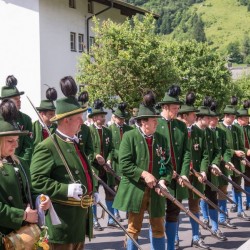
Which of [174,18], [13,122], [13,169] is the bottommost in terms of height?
[13,169]

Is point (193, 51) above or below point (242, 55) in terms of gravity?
below

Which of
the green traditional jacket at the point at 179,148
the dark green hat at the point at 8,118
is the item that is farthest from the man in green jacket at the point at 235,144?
the dark green hat at the point at 8,118

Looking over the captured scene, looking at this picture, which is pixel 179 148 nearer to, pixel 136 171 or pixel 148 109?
pixel 148 109

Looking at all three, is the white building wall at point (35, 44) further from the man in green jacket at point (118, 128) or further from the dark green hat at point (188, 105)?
the dark green hat at point (188, 105)

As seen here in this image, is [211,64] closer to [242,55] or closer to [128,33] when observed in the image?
[128,33]

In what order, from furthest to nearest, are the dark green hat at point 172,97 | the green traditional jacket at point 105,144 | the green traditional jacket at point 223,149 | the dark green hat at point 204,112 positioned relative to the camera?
the green traditional jacket at point 105,144 → the green traditional jacket at point 223,149 → the dark green hat at point 204,112 → the dark green hat at point 172,97

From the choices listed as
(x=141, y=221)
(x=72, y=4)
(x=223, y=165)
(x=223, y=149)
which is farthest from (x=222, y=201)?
(x=72, y=4)

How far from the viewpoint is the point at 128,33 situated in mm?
22422

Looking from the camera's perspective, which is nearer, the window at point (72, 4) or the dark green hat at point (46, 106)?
the dark green hat at point (46, 106)

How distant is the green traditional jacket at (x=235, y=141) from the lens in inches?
421

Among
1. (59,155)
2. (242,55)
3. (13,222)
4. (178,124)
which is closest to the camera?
(13,222)

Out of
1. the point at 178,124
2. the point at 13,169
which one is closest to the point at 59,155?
the point at 13,169

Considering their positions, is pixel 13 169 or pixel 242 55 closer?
pixel 13 169

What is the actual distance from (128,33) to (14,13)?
765cm
